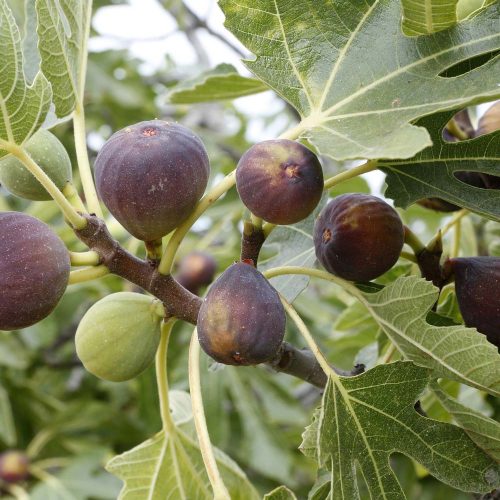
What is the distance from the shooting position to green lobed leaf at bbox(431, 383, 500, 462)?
1.29 metres

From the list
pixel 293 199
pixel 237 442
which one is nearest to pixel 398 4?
pixel 293 199

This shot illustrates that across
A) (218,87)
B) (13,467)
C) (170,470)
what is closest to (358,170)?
(218,87)

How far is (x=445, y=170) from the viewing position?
137cm

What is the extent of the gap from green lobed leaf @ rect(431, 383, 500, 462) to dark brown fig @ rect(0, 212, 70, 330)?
0.71m

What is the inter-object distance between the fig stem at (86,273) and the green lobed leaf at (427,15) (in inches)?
26.0

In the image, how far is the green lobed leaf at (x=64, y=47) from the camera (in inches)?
53.1

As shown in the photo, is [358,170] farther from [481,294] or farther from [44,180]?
[44,180]

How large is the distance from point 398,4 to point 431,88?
0.58ft

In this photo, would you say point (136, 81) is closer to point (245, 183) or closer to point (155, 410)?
point (155, 410)

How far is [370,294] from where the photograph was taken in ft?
4.65

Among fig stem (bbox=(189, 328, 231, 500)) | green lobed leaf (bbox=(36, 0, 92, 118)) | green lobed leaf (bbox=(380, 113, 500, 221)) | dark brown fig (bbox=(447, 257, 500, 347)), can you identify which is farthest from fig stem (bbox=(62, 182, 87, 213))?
dark brown fig (bbox=(447, 257, 500, 347))

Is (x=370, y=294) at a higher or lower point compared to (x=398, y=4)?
lower

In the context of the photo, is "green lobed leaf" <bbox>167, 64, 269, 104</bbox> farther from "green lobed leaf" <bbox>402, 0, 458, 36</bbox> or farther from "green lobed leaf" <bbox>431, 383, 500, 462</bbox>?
"green lobed leaf" <bbox>431, 383, 500, 462</bbox>

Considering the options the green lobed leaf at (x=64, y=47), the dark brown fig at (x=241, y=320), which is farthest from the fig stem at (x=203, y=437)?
the green lobed leaf at (x=64, y=47)
